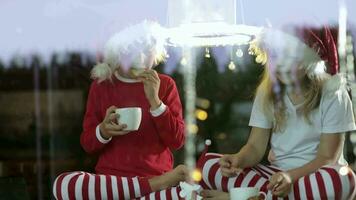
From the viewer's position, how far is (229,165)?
2029 millimetres

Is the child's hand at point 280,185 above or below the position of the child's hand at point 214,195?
above

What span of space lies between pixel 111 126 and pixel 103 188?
160 millimetres

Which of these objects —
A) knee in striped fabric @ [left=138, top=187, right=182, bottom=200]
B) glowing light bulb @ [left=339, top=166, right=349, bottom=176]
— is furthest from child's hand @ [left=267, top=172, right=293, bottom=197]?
knee in striped fabric @ [left=138, top=187, right=182, bottom=200]

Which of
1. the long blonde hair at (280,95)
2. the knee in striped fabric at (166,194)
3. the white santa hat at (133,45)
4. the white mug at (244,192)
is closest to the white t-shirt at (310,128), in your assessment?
the long blonde hair at (280,95)

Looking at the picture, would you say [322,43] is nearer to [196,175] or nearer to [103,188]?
[196,175]

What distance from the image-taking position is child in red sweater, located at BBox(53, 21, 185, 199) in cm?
211

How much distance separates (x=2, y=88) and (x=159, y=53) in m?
0.50

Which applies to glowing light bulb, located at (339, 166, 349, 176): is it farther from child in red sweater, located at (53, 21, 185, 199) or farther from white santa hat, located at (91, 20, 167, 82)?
white santa hat, located at (91, 20, 167, 82)

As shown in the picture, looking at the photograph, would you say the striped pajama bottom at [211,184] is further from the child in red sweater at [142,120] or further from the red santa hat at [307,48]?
the red santa hat at [307,48]

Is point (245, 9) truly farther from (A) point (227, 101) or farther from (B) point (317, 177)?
(B) point (317, 177)

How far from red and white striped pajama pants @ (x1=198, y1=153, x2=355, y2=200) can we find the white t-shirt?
5 cm

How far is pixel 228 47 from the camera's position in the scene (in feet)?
7.09

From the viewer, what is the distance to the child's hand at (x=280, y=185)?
1936 millimetres

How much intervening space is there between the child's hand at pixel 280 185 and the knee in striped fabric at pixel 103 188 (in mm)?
334
